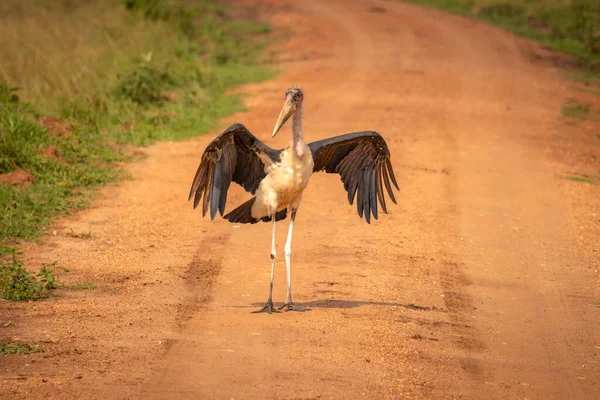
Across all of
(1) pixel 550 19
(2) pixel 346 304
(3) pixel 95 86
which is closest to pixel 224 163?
(2) pixel 346 304

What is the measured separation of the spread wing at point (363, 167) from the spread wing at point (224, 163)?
643mm

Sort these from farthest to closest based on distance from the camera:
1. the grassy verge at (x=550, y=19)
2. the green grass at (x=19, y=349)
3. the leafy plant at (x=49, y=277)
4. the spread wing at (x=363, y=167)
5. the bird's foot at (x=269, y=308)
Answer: the grassy verge at (x=550, y=19), the spread wing at (x=363, y=167), the leafy plant at (x=49, y=277), the bird's foot at (x=269, y=308), the green grass at (x=19, y=349)

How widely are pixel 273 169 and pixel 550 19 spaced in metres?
18.0

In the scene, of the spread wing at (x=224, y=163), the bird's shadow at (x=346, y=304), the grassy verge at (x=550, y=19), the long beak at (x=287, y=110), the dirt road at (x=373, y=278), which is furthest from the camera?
the grassy verge at (x=550, y=19)

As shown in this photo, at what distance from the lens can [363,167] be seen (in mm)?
7188

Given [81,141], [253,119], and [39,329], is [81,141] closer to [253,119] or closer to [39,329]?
[253,119]

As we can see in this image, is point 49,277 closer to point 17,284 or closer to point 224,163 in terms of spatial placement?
point 17,284

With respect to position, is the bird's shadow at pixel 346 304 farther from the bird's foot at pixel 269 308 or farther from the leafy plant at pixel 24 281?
the leafy plant at pixel 24 281

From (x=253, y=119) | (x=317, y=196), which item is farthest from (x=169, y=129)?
(x=317, y=196)

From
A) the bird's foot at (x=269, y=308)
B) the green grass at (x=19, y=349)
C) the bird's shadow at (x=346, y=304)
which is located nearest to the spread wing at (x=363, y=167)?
the bird's shadow at (x=346, y=304)

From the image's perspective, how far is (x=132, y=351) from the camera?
214 inches

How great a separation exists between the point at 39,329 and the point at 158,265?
67.4 inches

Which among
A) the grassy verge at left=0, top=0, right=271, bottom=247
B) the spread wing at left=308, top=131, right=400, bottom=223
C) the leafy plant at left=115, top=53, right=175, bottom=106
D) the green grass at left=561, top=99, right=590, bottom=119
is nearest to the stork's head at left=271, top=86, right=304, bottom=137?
the spread wing at left=308, top=131, right=400, bottom=223

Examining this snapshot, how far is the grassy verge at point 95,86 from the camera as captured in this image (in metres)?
9.67
